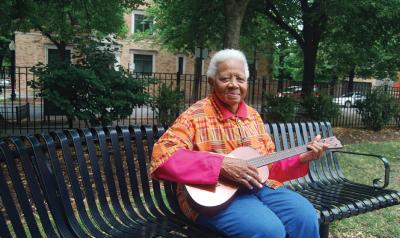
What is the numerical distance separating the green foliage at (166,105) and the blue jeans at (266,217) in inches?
253

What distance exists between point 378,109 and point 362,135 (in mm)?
1187

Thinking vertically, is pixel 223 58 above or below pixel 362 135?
above

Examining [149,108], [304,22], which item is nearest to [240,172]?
[149,108]

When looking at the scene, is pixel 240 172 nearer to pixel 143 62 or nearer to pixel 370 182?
pixel 370 182

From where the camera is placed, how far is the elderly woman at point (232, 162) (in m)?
2.51

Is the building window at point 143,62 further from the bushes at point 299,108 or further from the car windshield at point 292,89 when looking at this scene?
the bushes at point 299,108

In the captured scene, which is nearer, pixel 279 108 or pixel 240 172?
pixel 240 172

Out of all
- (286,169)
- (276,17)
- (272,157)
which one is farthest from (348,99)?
(272,157)

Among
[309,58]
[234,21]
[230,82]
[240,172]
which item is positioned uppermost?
[234,21]

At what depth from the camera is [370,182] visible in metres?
5.91

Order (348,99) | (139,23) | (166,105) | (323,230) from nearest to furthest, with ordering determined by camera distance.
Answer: (323,230) → (166,105) → (348,99) → (139,23)

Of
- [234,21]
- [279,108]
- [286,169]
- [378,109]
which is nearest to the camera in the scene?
[286,169]

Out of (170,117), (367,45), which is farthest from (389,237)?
(367,45)

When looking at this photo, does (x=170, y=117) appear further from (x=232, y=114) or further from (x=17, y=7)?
(x=232, y=114)
